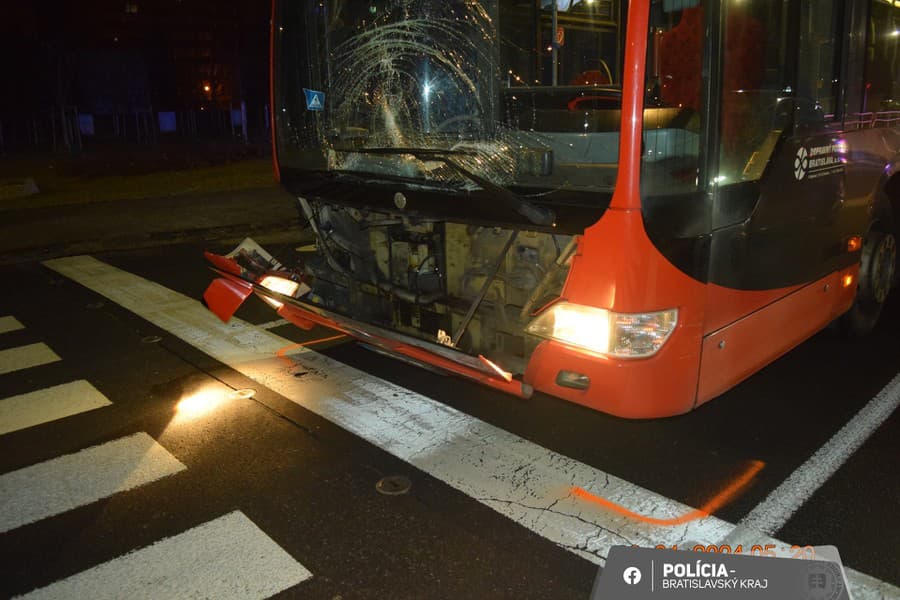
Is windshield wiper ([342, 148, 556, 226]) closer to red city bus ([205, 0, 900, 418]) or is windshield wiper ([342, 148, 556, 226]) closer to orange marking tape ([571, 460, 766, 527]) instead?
red city bus ([205, 0, 900, 418])

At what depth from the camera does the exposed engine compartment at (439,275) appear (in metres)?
3.81

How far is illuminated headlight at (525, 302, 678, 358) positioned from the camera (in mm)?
3172

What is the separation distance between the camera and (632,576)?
2.07 m

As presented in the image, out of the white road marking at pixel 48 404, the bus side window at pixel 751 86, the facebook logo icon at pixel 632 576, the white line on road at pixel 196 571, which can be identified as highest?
the bus side window at pixel 751 86

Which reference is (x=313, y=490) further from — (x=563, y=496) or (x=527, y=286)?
(x=527, y=286)

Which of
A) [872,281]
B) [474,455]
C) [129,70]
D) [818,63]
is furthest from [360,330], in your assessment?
[129,70]

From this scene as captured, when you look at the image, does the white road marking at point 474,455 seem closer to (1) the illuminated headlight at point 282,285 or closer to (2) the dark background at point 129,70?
(1) the illuminated headlight at point 282,285

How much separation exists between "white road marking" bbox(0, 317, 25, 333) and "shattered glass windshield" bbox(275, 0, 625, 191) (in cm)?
324

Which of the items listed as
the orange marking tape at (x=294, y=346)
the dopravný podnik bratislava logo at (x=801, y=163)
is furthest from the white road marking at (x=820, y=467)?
the orange marking tape at (x=294, y=346)

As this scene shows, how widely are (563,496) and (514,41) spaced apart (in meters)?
2.36

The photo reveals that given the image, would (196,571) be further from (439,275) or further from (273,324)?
(273,324)

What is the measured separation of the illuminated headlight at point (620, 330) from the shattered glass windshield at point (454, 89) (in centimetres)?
59

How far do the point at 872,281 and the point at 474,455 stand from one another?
137 inches

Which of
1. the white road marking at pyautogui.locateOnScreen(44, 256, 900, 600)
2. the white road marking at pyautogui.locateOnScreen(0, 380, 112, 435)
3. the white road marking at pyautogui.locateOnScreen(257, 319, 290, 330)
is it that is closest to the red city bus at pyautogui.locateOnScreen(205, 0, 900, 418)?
the white road marking at pyautogui.locateOnScreen(44, 256, 900, 600)
